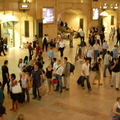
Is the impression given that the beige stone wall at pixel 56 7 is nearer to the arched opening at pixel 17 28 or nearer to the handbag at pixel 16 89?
the arched opening at pixel 17 28

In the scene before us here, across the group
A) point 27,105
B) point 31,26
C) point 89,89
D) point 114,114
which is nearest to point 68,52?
point 31,26

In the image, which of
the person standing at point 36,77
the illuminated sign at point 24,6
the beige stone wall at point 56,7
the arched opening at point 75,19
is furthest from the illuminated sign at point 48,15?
the person standing at point 36,77

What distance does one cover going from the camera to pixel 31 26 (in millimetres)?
25125

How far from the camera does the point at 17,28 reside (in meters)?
25.5

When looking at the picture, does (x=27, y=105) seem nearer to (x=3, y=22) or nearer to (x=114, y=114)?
(x=114, y=114)

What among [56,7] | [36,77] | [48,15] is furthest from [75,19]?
[36,77]

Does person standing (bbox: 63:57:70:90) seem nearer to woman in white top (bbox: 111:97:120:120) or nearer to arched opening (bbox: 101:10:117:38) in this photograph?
woman in white top (bbox: 111:97:120:120)

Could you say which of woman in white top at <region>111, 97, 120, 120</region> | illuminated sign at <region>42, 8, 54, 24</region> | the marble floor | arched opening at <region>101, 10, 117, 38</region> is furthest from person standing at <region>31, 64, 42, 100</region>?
arched opening at <region>101, 10, 117, 38</region>

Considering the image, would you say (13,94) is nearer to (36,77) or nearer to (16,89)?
(16,89)

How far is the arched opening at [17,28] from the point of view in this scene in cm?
2459

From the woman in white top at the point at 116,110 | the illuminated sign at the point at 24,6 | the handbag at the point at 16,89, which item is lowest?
the woman in white top at the point at 116,110

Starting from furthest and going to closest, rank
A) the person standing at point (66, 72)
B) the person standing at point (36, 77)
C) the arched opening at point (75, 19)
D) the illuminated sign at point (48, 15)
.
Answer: the arched opening at point (75, 19), the illuminated sign at point (48, 15), the person standing at point (66, 72), the person standing at point (36, 77)

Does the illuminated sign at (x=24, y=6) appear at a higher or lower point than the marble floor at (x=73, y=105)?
higher

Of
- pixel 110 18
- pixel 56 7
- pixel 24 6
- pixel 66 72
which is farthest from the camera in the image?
pixel 110 18
